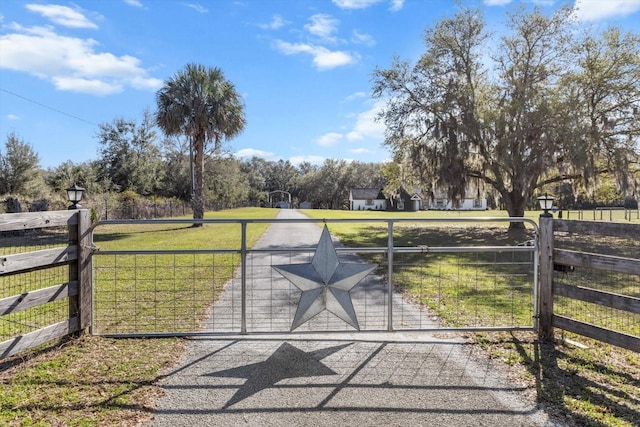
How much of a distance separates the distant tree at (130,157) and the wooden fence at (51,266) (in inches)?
1248

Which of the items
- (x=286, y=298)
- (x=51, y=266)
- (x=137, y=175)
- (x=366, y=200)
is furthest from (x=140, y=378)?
(x=366, y=200)

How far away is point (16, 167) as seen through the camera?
21.9m

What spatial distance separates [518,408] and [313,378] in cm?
156

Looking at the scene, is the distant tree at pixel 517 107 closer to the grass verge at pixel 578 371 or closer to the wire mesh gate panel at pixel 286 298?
the wire mesh gate panel at pixel 286 298

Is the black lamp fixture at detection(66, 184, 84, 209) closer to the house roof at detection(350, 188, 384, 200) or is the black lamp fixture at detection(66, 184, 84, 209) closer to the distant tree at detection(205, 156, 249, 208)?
the distant tree at detection(205, 156, 249, 208)

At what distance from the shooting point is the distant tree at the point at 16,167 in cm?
2162

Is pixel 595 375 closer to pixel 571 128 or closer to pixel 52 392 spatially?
pixel 52 392

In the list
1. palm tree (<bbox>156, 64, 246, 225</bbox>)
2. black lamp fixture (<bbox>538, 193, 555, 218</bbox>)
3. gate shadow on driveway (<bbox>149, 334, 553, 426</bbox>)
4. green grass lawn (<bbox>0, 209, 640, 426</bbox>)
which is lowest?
gate shadow on driveway (<bbox>149, 334, 553, 426</bbox>)

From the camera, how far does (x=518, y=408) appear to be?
273cm

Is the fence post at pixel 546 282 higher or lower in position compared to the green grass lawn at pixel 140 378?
higher

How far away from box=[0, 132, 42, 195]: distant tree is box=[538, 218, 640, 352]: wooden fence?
25.6 metres

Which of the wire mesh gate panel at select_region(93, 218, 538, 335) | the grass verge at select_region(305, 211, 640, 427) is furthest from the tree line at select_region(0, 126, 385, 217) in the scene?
the grass verge at select_region(305, 211, 640, 427)

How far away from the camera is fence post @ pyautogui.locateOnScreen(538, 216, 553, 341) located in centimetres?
409

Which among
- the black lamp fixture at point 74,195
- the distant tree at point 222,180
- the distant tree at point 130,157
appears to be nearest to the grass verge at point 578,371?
the black lamp fixture at point 74,195
